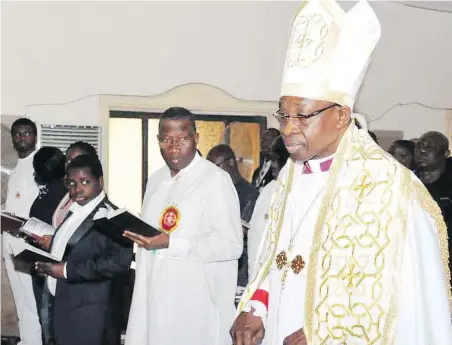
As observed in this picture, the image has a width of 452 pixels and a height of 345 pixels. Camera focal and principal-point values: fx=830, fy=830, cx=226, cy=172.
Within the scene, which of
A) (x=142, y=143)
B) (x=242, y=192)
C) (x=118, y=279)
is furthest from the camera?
(x=142, y=143)

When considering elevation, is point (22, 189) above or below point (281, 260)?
above

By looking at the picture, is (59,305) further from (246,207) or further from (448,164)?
(448,164)

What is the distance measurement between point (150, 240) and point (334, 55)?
1809 millimetres

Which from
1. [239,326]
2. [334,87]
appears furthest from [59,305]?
[334,87]

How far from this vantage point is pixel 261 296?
3.11 metres

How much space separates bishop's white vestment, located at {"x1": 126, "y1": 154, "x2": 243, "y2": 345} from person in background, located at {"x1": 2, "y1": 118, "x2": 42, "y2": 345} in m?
2.25


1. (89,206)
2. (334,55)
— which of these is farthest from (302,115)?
(89,206)

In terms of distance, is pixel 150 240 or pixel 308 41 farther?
pixel 150 240

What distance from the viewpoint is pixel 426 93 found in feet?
31.6

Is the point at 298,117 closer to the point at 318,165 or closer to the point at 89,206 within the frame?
the point at 318,165

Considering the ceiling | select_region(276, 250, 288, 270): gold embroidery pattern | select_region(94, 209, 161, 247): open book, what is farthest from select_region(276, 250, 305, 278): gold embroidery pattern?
the ceiling

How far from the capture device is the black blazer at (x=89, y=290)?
14.8 ft

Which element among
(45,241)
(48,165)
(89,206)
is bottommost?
(45,241)

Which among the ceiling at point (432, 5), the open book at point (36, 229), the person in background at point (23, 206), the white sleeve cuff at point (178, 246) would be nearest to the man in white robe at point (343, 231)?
the white sleeve cuff at point (178, 246)
